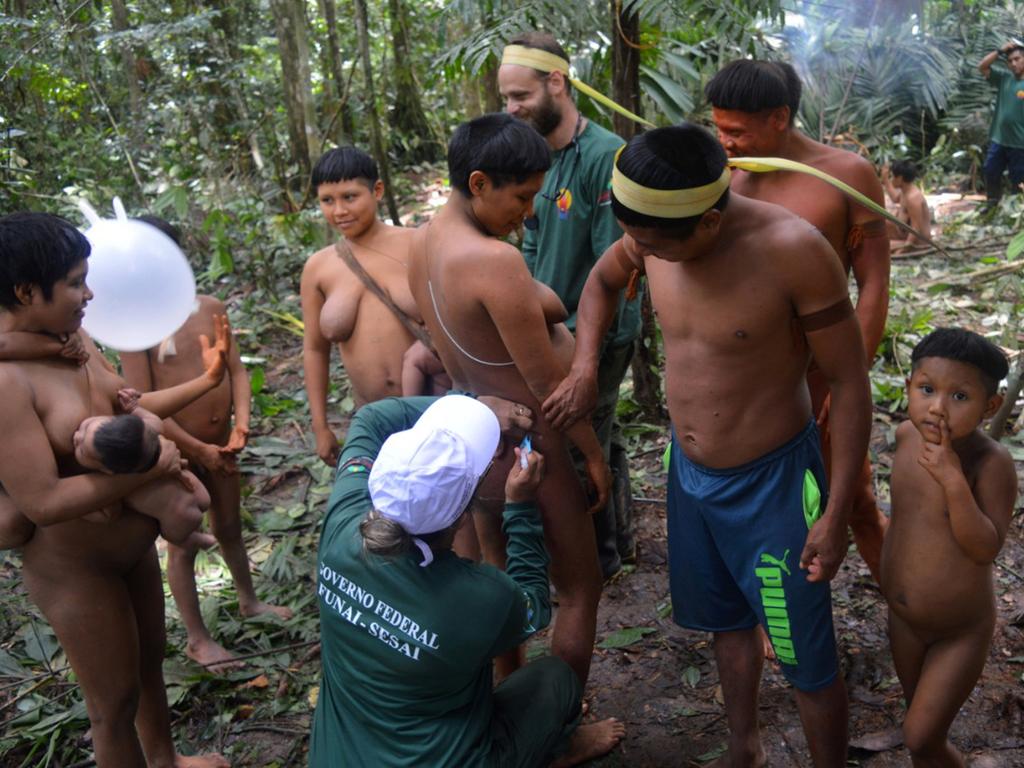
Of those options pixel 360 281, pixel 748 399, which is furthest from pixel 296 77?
pixel 748 399

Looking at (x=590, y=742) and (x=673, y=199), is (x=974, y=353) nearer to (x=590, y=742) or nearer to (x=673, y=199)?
(x=673, y=199)

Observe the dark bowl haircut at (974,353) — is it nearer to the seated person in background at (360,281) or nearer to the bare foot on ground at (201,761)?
the seated person in background at (360,281)

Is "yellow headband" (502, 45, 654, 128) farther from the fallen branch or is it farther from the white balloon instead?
the fallen branch

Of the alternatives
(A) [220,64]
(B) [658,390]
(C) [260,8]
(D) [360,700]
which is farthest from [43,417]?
(C) [260,8]

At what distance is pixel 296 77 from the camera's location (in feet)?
30.2

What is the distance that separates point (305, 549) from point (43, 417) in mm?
2492

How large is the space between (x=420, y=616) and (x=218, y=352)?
1684 millimetres

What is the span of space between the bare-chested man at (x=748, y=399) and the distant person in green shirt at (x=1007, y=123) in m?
8.48

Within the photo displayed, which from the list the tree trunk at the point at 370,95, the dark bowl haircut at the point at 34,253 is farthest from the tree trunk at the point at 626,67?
the tree trunk at the point at 370,95

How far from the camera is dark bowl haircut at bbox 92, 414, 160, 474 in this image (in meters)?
2.37

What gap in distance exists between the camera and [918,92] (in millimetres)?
12609

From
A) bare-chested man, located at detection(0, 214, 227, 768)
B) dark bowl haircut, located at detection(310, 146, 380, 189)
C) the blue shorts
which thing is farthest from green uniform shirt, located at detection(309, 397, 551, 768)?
dark bowl haircut, located at detection(310, 146, 380, 189)

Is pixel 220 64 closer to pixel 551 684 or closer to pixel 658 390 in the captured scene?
pixel 658 390

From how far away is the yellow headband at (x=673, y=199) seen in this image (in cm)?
223
